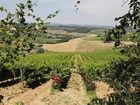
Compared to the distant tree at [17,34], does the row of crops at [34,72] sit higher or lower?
lower

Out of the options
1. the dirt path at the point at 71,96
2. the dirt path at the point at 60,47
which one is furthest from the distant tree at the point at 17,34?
the dirt path at the point at 60,47

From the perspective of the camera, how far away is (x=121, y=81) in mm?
5777

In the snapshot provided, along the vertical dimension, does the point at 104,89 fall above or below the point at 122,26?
below

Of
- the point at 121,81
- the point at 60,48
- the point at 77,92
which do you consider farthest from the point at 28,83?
the point at 60,48

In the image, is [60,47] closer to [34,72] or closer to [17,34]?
[34,72]

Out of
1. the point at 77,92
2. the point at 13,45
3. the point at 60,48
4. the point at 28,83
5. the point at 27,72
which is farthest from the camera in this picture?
the point at 60,48

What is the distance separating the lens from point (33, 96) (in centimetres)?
2952

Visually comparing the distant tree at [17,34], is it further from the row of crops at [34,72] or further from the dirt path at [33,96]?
the row of crops at [34,72]

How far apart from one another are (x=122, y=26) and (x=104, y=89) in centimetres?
2609

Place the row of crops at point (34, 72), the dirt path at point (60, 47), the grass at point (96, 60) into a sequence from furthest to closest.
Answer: the dirt path at point (60, 47) < the grass at point (96, 60) < the row of crops at point (34, 72)

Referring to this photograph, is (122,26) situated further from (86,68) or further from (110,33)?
(86,68)

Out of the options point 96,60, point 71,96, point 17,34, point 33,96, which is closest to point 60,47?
point 96,60

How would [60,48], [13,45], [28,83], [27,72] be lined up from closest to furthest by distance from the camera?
[13,45] < [28,83] < [27,72] < [60,48]

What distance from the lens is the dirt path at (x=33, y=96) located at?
2739 centimetres
